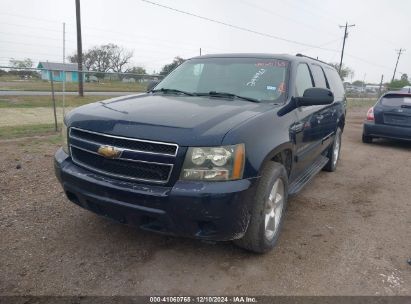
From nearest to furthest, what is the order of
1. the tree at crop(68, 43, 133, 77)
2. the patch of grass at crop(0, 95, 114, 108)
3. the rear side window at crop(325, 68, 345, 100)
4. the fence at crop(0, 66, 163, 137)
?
1. the rear side window at crop(325, 68, 345, 100)
2. the fence at crop(0, 66, 163, 137)
3. the patch of grass at crop(0, 95, 114, 108)
4. the tree at crop(68, 43, 133, 77)

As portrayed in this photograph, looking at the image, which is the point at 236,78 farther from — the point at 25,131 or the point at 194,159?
the point at 25,131

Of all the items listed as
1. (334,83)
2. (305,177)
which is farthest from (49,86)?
(305,177)

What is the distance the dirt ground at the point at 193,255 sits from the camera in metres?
2.82

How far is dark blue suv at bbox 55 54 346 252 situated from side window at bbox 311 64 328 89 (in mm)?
1191

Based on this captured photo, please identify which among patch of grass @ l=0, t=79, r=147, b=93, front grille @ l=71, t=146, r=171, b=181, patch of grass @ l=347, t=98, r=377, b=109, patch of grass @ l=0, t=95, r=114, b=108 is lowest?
patch of grass @ l=347, t=98, r=377, b=109

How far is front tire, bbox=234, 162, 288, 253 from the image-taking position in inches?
116

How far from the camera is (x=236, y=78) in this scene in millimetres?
4039

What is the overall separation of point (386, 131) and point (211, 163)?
763 cm

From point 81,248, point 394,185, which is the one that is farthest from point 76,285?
point 394,185

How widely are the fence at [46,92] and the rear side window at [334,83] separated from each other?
577cm

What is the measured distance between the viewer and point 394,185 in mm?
5777

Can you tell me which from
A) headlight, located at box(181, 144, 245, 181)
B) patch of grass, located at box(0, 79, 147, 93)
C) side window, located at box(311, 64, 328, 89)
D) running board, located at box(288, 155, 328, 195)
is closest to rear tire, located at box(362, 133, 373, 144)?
running board, located at box(288, 155, 328, 195)

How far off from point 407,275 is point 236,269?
142cm

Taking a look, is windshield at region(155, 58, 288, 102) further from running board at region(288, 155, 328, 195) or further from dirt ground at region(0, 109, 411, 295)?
dirt ground at region(0, 109, 411, 295)
